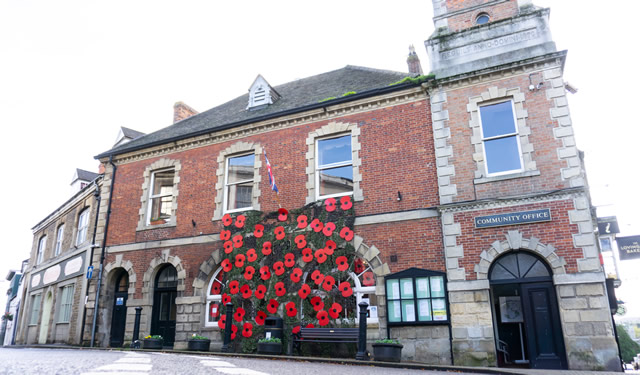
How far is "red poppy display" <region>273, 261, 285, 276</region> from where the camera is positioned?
46.0 ft

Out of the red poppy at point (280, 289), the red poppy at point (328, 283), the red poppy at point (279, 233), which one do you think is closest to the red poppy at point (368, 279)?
the red poppy at point (328, 283)

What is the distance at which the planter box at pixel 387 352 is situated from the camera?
1095 cm

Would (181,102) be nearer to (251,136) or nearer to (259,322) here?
(251,136)

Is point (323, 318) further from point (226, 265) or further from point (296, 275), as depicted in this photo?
point (226, 265)

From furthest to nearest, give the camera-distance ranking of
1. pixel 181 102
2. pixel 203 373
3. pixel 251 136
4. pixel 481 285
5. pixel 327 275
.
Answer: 1. pixel 181 102
2. pixel 251 136
3. pixel 327 275
4. pixel 481 285
5. pixel 203 373

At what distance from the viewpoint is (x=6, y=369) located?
Answer: 6582 mm

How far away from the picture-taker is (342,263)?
13250 mm

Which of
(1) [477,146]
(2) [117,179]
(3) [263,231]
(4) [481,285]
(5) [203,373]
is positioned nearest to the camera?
(5) [203,373]

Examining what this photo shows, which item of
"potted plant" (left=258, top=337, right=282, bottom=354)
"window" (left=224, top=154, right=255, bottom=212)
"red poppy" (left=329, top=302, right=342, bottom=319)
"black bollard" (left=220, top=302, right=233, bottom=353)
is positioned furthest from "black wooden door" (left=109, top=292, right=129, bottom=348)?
"red poppy" (left=329, top=302, right=342, bottom=319)

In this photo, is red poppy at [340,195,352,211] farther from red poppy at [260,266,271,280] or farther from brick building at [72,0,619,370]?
red poppy at [260,266,271,280]

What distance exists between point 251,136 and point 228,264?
14.3 ft

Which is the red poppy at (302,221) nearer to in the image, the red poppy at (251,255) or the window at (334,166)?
the window at (334,166)

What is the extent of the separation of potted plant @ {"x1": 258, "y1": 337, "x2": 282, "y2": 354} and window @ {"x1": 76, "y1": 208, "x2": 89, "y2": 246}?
37.6 ft

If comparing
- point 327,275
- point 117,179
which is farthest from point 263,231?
point 117,179
